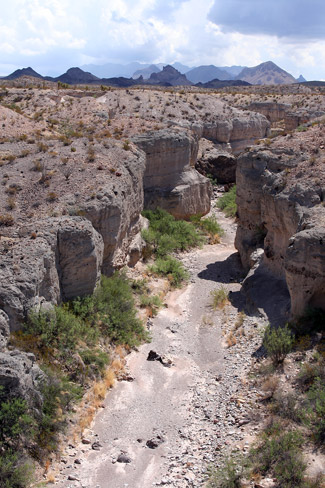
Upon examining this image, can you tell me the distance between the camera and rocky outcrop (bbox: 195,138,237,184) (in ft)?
119

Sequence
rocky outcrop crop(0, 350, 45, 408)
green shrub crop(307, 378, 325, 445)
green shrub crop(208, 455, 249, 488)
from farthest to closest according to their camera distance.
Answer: green shrub crop(307, 378, 325, 445) < rocky outcrop crop(0, 350, 45, 408) < green shrub crop(208, 455, 249, 488)

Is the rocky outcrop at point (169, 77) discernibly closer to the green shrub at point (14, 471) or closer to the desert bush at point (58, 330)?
the desert bush at point (58, 330)

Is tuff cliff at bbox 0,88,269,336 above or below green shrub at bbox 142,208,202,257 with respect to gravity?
above

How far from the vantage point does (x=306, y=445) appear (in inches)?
363

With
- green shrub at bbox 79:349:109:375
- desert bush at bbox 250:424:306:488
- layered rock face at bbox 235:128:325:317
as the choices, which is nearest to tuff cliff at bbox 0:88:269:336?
green shrub at bbox 79:349:109:375

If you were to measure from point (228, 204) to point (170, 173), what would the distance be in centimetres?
677

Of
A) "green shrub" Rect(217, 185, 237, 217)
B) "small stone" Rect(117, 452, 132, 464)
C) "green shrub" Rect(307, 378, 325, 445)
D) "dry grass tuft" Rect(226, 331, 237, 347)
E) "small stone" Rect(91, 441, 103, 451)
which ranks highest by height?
"green shrub" Rect(217, 185, 237, 217)

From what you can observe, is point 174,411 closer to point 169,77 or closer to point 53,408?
point 53,408

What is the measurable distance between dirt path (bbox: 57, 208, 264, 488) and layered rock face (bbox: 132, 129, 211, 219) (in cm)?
883

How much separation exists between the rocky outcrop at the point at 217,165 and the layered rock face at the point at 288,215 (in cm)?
1544

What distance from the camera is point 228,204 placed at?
30781 mm

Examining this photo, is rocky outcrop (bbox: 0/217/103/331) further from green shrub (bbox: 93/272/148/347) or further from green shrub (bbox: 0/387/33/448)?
green shrub (bbox: 0/387/33/448)

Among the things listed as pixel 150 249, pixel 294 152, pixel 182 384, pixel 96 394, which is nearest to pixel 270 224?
pixel 294 152

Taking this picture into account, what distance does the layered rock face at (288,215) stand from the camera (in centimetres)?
1345
